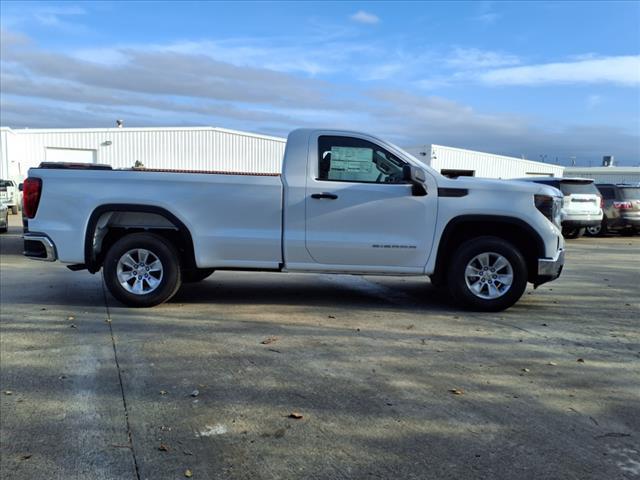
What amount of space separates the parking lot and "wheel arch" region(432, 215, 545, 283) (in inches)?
24.2

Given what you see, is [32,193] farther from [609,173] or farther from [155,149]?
[609,173]

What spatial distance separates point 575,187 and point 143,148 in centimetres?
2387

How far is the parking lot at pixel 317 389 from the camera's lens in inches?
126

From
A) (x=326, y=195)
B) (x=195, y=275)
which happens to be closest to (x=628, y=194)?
(x=326, y=195)

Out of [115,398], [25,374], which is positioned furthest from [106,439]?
[25,374]

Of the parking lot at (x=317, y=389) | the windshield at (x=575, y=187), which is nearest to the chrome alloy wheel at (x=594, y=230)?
the windshield at (x=575, y=187)

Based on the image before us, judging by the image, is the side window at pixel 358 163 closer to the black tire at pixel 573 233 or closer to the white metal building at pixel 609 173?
the black tire at pixel 573 233

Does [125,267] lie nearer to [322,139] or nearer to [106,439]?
[322,139]

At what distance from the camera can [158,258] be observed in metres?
6.64

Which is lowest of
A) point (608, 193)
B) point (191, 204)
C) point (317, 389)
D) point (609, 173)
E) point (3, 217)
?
point (317, 389)

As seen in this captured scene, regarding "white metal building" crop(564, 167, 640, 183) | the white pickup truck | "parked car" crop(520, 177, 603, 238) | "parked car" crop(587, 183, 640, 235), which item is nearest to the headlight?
the white pickup truck

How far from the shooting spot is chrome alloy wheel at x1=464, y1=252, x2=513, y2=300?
6.56 metres

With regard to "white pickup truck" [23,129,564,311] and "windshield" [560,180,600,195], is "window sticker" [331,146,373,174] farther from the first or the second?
"windshield" [560,180,600,195]

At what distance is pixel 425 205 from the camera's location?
21.4 feet
